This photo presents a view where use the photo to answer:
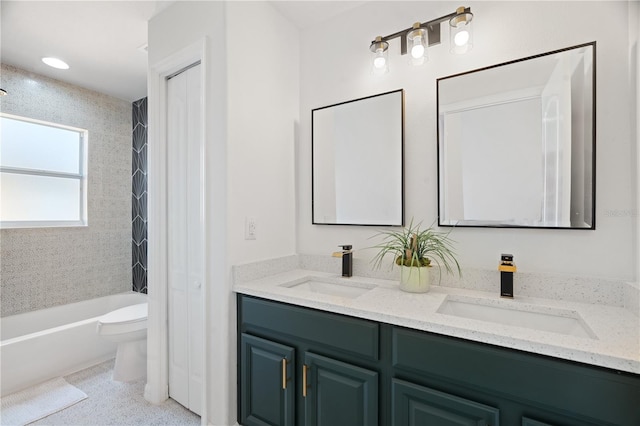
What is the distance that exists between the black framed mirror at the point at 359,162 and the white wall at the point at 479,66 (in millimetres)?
61

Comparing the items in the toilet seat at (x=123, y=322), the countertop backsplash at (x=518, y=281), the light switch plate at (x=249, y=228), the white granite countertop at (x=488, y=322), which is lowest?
the toilet seat at (x=123, y=322)

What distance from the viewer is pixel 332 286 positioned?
1.77m

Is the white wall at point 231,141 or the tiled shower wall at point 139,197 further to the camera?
the tiled shower wall at point 139,197

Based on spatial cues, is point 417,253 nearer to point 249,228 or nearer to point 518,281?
point 518,281

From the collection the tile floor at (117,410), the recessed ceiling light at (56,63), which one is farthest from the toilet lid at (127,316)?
the recessed ceiling light at (56,63)

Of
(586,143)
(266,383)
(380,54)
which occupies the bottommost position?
(266,383)

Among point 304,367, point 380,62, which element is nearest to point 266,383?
point 304,367

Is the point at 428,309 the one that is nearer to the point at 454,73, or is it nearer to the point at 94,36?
the point at 454,73

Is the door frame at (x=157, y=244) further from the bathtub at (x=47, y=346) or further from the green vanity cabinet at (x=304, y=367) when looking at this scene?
the bathtub at (x=47, y=346)

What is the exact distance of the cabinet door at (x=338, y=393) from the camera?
1.19m

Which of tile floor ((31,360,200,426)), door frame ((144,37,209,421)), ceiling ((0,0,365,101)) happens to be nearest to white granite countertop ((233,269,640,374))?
door frame ((144,37,209,421))

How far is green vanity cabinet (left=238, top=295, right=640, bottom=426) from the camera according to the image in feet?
2.83

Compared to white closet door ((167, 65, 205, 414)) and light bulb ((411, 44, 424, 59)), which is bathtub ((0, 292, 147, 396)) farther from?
light bulb ((411, 44, 424, 59))

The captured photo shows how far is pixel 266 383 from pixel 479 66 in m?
1.90
